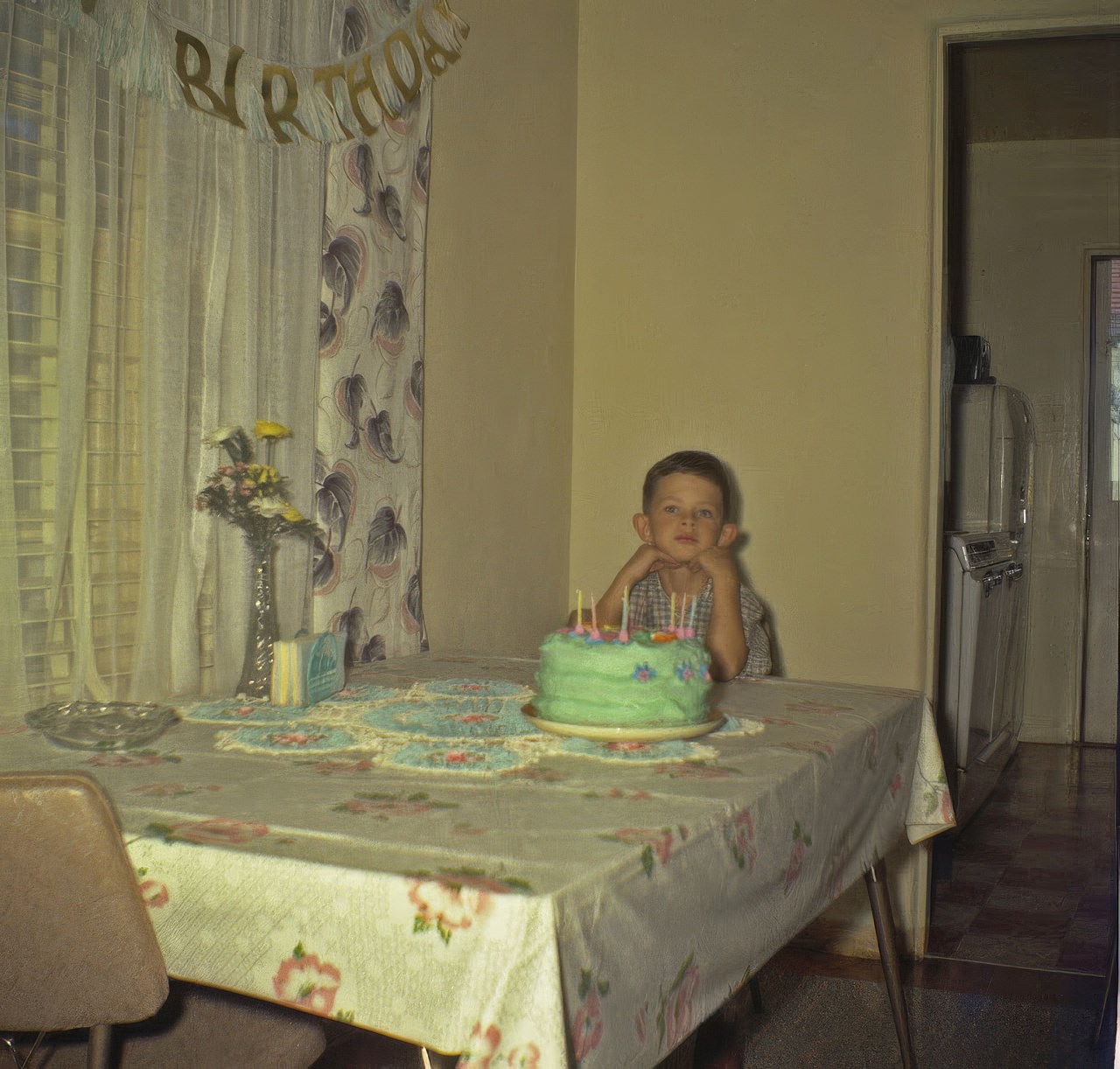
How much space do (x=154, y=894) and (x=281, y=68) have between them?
137cm

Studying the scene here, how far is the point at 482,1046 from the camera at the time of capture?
85cm

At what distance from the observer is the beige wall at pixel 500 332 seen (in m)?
2.50

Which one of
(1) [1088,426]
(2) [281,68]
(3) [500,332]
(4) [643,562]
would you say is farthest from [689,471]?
A: (1) [1088,426]

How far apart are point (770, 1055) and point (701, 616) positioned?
32.7 inches

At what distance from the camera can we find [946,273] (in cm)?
284

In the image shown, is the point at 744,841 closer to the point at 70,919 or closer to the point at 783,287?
the point at 70,919

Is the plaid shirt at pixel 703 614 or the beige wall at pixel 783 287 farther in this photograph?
the beige wall at pixel 783 287

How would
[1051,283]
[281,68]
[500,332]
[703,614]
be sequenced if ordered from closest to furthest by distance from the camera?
[281,68]
[703,614]
[500,332]
[1051,283]

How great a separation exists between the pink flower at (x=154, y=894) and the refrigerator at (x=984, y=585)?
242 cm

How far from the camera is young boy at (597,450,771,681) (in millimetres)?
2021

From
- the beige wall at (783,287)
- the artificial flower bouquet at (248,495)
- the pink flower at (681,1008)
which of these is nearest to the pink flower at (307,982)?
the pink flower at (681,1008)

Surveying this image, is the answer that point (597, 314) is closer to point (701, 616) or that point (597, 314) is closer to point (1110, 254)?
point (701, 616)

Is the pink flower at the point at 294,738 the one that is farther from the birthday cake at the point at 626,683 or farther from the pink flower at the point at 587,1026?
the pink flower at the point at 587,1026

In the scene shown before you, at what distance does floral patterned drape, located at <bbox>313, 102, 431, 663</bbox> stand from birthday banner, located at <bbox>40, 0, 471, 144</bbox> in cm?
6
